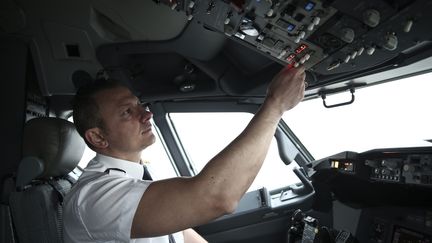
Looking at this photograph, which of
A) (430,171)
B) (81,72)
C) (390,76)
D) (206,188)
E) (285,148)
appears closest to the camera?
(206,188)

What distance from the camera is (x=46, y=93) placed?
10.3 feet

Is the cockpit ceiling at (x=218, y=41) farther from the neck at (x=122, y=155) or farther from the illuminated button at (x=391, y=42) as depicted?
the neck at (x=122, y=155)

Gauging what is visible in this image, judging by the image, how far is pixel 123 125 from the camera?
151 cm

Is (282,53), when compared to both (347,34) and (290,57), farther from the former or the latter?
(347,34)

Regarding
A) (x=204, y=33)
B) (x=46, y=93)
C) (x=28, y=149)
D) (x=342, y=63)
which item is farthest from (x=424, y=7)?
(x=46, y=93)

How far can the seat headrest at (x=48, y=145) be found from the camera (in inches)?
74.5

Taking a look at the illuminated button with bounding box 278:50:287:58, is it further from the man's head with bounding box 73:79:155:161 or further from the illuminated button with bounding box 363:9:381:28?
the man's head with bounding box 73:79:155:161

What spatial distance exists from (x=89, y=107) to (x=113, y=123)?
0.49ft

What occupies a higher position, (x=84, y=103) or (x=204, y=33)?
(x=204, y=33)

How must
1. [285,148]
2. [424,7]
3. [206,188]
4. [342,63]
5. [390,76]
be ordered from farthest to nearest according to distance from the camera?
[285,148]
[390,76]
[342,63]
[424,7]
[206,188]

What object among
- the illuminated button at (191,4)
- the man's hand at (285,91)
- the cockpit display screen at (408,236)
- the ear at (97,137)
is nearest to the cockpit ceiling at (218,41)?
the illuminated button at (191,4)

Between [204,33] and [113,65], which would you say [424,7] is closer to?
[204,33]

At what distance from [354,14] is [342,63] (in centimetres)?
38

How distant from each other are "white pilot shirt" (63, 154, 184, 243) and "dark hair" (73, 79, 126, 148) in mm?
258
